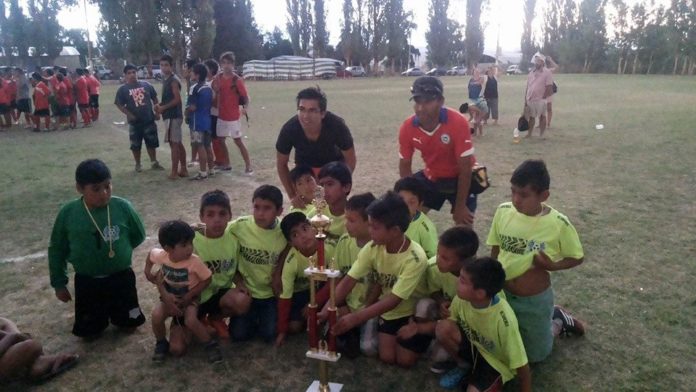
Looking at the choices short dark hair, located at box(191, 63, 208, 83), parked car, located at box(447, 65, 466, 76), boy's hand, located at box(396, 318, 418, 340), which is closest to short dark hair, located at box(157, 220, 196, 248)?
boy's hand, located at box(396, 318, 418, 340)

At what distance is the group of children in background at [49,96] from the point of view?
50.6 ft

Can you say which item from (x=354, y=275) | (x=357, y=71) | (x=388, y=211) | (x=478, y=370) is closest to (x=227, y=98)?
(x=354, y=275)

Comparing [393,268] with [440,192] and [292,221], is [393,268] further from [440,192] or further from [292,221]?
[440,192]

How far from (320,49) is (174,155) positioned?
57.7 m

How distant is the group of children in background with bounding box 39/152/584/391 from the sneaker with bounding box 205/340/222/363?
0.04 ft

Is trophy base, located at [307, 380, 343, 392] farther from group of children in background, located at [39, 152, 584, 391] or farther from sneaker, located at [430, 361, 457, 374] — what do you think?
sneaker, located at [430, 361, 457, 374]

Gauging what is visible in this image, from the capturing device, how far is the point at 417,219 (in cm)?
390

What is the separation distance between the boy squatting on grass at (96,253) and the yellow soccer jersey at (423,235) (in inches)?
77.2

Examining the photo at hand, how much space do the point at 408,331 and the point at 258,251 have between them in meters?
1.20

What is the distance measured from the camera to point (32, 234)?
620 centimetres

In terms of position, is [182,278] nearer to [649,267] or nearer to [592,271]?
[592,271]

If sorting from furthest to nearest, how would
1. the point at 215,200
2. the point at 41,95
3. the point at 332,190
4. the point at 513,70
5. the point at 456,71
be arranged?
the point at 456,71 < the point at 513,70 < the point at 41,95 < the point at 332,190 < the point at 215,200

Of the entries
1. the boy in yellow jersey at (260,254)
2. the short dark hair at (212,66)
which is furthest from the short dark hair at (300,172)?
the short dark hair at (212,66)

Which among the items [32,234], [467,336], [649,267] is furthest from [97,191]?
[649,267]
